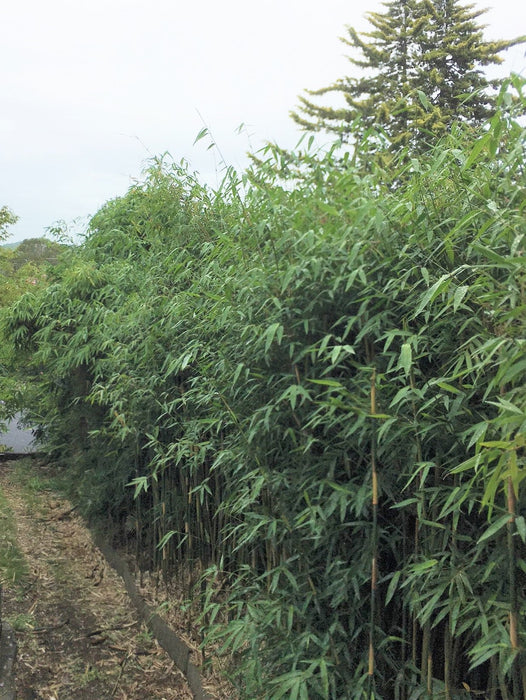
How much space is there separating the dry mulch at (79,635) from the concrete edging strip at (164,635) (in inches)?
1.6

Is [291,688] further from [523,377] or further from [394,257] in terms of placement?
[394,257]

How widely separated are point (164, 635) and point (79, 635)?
531mm

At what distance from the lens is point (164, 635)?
354 centimetres

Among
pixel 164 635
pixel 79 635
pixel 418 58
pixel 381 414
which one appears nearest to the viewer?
pixel 381 414

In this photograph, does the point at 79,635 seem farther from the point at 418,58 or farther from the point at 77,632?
the point at 418,58

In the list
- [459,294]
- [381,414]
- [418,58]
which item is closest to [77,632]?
[381,414]

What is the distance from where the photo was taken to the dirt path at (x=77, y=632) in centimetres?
317

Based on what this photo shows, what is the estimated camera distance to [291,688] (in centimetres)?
208

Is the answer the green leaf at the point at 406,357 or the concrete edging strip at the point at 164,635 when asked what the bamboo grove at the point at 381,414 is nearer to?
the green leaf at the point at 406,357

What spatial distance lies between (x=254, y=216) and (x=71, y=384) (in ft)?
12.6

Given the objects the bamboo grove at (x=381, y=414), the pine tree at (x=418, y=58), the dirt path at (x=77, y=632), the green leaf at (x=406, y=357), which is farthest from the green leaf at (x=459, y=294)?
the pine tree at (x=418, y=58)

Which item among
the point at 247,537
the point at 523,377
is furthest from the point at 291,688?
the point at 523,377

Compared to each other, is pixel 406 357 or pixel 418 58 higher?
pixel 418 58

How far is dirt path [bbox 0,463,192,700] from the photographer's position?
10.4ft
